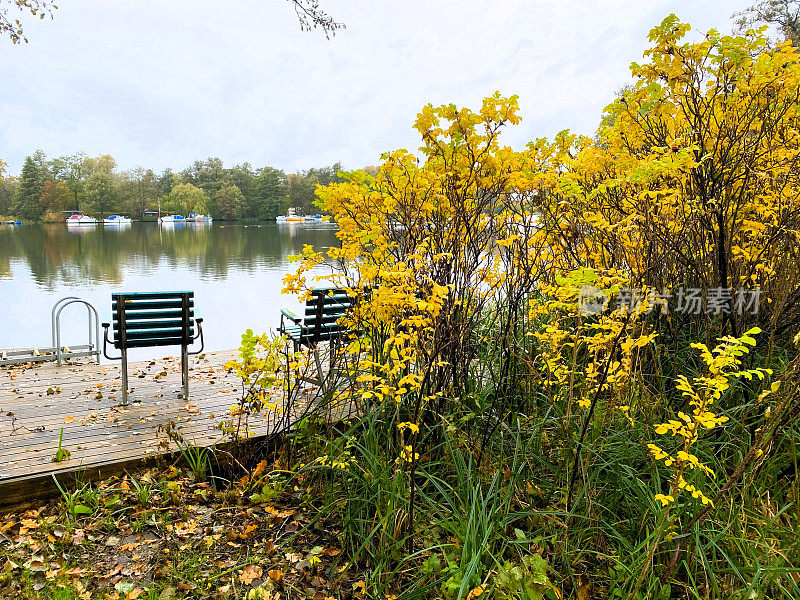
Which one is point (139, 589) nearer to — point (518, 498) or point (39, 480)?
point (39, 480)

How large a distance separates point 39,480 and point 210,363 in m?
2.91

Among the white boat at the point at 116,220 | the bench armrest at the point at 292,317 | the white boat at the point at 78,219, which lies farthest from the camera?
the white boat at the point at 116,220

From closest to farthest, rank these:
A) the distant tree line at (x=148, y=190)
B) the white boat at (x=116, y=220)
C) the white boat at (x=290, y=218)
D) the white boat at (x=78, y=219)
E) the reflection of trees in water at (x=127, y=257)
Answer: the reflection of trees in water at (x=127, y=257), the distant tree line at (x=148, y=190), the white boat at (x=78, y=219), the white boat at (x=116, y=220), the white boat at (x=290, y=218)

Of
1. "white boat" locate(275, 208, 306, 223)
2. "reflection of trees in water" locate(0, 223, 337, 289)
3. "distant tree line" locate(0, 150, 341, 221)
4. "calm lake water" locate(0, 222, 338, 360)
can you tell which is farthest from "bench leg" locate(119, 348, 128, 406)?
"white boat" locate(275, 208, 306, 223)

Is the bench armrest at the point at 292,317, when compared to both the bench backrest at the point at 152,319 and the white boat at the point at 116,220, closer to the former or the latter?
the bench backrest at the point at 152,319

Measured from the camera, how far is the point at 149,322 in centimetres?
412

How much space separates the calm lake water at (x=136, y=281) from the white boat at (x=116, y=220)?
25.7 m

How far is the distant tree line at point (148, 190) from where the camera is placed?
1786 inches

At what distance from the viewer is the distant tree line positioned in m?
45.4

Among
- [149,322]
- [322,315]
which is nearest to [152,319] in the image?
[149,322]

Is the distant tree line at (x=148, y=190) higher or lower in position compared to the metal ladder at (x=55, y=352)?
higher

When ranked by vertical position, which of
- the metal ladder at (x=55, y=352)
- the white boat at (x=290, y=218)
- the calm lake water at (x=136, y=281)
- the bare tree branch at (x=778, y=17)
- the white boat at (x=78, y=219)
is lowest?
the calm lake water at (x=136, y=281)

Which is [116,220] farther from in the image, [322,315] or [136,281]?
[322,315]

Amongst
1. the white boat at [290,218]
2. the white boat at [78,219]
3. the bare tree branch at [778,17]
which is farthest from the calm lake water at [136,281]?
the white boat at [290,218]
